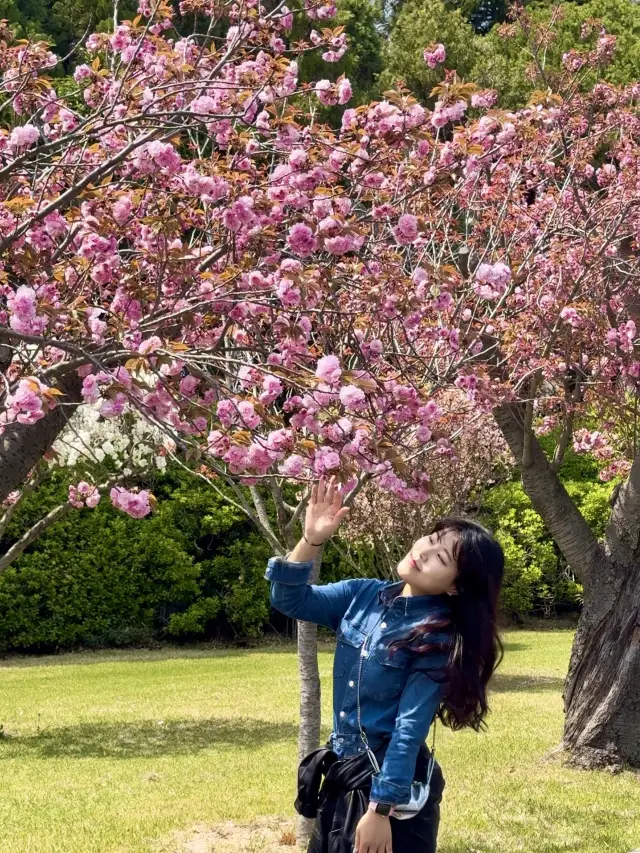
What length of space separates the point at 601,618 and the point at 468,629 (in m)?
4.13

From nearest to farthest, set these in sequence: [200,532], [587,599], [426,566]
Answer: [426,566]
[587,599]
[200,532]

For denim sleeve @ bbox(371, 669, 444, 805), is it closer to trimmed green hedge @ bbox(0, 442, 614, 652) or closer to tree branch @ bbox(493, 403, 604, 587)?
tree branch @ bbox(493, 403, 604, 587)

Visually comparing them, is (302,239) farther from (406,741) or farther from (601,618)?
(601,618)

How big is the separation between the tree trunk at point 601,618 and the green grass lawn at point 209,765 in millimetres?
255

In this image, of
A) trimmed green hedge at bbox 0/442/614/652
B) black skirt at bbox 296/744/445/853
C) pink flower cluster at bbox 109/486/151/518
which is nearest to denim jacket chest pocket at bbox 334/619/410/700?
black skirt at bbox 296/744/445/853

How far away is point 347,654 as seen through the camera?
2574 millimetres

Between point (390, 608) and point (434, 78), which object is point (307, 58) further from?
point (390, 608)

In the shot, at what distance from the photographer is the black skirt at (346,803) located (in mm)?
2422

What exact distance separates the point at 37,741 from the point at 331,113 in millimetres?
10084

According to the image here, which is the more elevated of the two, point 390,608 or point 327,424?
point 327,424

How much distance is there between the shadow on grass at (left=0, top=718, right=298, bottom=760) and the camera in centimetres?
734

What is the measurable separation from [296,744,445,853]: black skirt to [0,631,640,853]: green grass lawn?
7.89ft

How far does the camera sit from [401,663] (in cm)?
248

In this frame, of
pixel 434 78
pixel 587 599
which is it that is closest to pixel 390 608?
pixel 587 599
